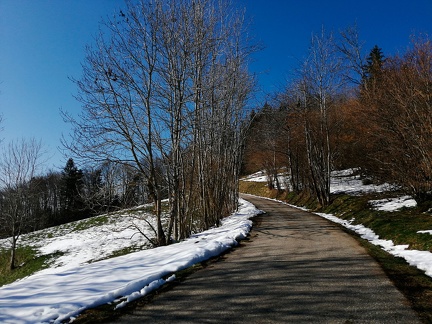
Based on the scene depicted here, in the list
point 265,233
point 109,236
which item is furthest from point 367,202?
point 109,236

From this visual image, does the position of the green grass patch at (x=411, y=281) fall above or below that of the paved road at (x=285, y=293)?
below

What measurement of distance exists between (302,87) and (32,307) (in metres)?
20.3

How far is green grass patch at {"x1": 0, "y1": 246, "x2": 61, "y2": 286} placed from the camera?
16641 millimetres

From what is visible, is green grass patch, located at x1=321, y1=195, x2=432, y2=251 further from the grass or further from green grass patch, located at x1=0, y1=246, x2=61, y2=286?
green grass patch, located at x1=0, y1=246, x2=61, y2=286

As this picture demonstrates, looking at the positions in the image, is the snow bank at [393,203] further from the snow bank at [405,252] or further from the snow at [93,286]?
the snow at [93,286]

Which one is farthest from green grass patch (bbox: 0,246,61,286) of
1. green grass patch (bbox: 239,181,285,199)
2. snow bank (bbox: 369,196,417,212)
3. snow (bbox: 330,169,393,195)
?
green grass patch (bbox: 239,181,285,199)

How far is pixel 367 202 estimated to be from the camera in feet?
50.8

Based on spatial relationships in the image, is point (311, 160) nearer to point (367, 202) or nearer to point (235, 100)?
point (367, 202)

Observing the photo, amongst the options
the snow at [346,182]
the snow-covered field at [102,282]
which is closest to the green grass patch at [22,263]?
the snow-covered field at [102,282]

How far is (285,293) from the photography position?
4430 mm

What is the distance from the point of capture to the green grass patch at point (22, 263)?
54.6ft

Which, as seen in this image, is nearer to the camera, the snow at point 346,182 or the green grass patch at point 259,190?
the snow at point 346,182

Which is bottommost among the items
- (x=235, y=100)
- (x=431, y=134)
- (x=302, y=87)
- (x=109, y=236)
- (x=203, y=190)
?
(x=109, y=236)

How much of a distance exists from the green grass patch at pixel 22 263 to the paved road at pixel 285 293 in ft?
48.7
